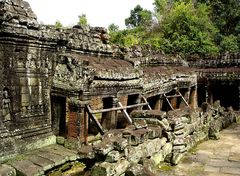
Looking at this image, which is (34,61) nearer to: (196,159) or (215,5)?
(196,159)

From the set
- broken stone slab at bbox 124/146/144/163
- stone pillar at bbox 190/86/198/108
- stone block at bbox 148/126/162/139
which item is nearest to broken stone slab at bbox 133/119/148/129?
stone block at bbox 148/126/162/139

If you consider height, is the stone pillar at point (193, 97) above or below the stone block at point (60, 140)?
above

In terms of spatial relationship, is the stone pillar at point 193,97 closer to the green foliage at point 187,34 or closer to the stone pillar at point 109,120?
the green foliage at point 187,34

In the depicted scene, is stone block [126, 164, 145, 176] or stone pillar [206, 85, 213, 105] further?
stone pillar [206, 85, 213, 105]

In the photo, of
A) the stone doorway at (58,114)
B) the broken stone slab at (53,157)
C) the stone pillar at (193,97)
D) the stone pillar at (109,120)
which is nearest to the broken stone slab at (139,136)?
the broken stone slab at (53,157)

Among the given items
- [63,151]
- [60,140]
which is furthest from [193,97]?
[63,151]

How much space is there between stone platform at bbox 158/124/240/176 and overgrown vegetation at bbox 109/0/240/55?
62.4 ft

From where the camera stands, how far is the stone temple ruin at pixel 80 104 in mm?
6355

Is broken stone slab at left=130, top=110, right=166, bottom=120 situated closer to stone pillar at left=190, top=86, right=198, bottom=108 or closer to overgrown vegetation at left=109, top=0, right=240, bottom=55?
stone pillar at left=190, top=86, right=198, bottom=108

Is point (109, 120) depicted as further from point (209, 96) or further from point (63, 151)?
point (209, 96)

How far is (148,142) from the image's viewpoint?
6566 mm

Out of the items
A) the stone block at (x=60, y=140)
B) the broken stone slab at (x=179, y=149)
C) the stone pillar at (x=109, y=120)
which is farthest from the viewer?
the stone pillar at (x=109, y=120)

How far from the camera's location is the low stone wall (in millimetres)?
5449

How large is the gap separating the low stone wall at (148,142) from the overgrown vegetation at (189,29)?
19.0 m
